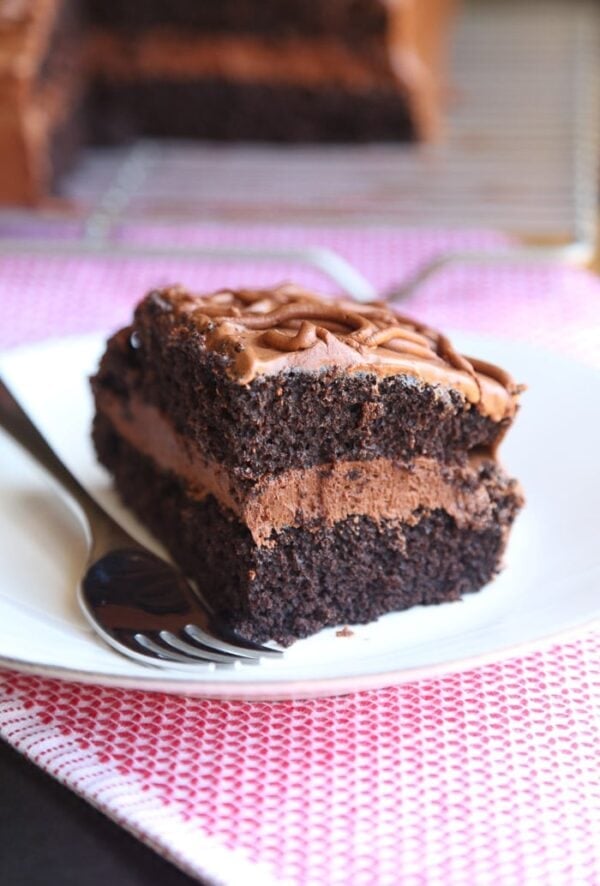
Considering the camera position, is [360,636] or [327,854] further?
[360,636]

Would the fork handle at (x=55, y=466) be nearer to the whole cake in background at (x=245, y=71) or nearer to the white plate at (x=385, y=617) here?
the white plate at (x=385, y=617)

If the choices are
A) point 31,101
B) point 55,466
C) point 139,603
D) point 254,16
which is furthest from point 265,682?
point 254,16

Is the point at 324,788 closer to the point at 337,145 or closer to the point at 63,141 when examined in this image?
the point at 63,141

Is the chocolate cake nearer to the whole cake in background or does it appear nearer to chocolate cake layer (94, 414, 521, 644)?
chocolate cake layer (94, 414, 521, 644)

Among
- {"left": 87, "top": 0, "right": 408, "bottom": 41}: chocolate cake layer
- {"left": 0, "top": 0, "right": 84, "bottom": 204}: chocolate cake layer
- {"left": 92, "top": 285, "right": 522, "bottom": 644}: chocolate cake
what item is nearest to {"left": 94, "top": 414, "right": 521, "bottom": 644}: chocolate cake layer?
{"left": 92, "top": 285, "right": 522, "bottom": 644}: chocolate cake

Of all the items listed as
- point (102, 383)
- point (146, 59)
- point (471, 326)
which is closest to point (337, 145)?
point (146, 59)

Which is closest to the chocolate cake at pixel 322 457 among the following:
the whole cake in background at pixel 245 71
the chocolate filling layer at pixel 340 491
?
the chocolate filling layer at pixel 340 491
